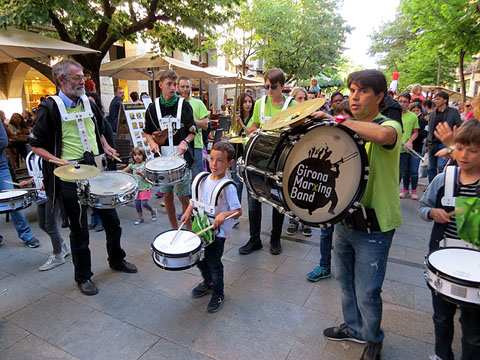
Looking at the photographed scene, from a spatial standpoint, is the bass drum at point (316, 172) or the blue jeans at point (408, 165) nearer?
the bass drum at point (316, 172)

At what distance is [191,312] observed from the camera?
3000mm

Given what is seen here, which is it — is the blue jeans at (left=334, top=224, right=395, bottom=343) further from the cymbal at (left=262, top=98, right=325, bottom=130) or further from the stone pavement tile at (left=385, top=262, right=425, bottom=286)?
the stone pavement tile at (left=385, top=262, right=425, bottom=286)

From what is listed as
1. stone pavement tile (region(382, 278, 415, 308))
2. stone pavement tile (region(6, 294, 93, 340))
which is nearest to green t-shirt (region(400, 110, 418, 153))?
stone pavement tile (region(382, 278, 415, 308))

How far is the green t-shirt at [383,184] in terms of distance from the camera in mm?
2053

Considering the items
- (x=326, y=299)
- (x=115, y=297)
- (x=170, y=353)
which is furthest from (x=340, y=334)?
(x=115, y=297)

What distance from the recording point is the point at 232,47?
20906mm

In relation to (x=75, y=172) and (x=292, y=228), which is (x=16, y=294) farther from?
(x=292, y=228)

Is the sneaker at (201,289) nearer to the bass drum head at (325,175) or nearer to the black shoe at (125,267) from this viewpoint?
the black shoe at (125,267)

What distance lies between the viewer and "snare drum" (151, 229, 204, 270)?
97.2 inches

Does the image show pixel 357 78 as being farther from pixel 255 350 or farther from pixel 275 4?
pixel 275 4

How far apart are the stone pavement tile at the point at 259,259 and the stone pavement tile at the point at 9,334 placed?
225 cm

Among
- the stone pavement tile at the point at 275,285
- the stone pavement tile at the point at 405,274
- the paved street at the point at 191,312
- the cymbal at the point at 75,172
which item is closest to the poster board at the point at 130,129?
the paved street at the point at 191,312

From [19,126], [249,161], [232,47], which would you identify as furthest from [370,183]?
[232,47]

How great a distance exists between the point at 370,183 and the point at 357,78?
69 centimetres
